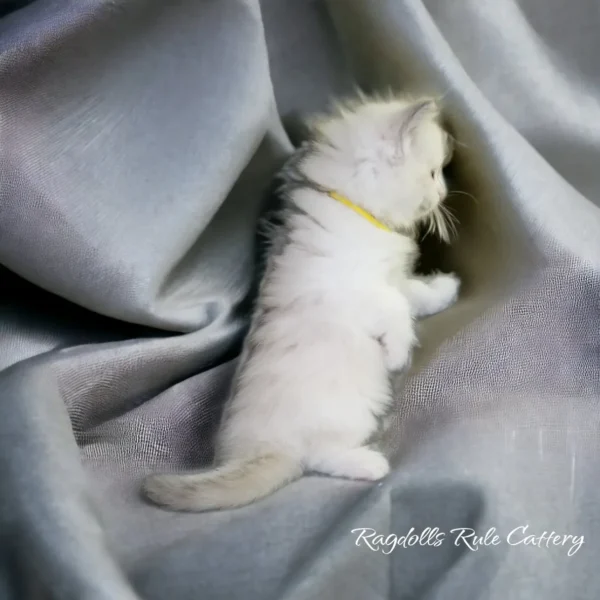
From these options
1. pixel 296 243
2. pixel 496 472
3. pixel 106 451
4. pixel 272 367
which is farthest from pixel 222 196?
pixel 496 472

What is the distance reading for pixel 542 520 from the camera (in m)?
0.63

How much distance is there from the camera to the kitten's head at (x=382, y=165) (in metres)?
0.94

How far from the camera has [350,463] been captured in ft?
2.35

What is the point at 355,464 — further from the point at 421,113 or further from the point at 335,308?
the point at 421,113

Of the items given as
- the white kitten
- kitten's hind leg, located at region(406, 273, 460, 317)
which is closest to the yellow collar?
the white kitten

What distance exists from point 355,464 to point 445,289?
13.6 inches

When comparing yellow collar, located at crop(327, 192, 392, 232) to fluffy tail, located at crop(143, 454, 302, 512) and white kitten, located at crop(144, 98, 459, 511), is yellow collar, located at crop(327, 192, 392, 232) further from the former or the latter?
fluffy tail, located at crop(143, 454, 302, 512)

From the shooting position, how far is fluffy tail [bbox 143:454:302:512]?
652 mm

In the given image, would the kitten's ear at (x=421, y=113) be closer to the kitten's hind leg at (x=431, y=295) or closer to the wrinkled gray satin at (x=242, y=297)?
the wrinkled gray satin at (x=242, y=297)

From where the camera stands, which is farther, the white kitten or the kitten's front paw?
the kitten's front paw

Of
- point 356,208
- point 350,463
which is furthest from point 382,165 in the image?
point 350,463

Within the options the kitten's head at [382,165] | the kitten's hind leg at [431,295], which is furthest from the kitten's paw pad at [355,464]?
the kitten's head at [382,165]

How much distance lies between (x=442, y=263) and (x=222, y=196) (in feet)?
1.35

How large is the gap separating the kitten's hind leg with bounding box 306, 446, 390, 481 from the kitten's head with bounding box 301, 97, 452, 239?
0.39 metres
